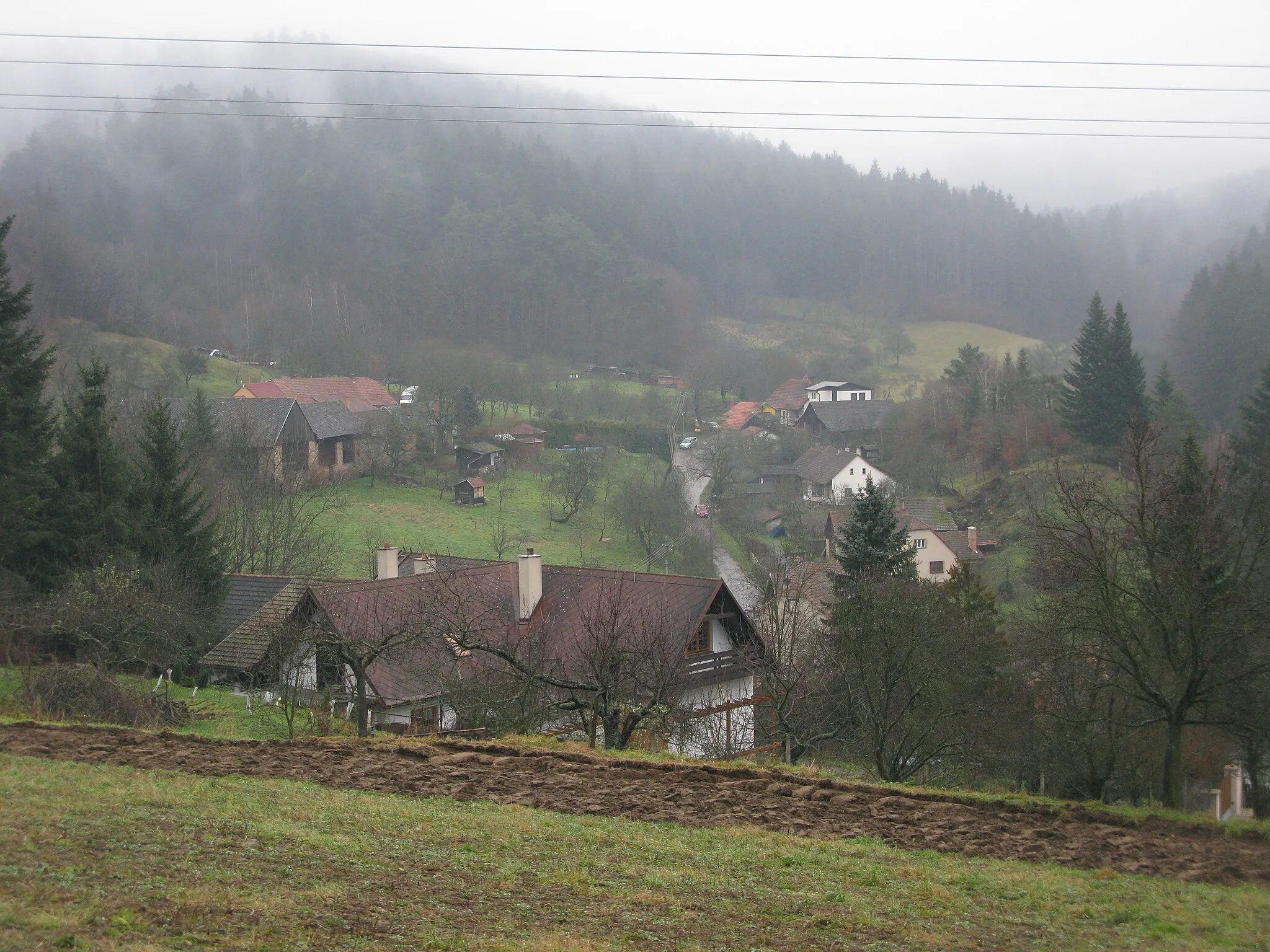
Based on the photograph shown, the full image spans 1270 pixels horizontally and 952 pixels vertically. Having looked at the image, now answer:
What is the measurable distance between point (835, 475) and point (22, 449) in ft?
149

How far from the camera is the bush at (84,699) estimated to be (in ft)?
55.5

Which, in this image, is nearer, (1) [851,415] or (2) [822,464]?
(2) [822,464]

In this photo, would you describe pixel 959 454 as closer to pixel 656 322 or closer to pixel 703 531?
pixel 703 531

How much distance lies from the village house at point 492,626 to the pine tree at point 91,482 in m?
3.88

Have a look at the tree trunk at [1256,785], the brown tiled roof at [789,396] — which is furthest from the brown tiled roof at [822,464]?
the tree trunk at [1256,785]

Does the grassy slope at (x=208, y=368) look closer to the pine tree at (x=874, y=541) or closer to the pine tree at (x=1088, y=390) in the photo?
the pine tree at (x=874, y=541)

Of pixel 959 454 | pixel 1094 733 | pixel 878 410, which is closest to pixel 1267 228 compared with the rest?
pixel 878 410

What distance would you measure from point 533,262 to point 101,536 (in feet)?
253

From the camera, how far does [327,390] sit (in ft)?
Result: 238

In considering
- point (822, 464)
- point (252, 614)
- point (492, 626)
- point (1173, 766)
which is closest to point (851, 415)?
point (822, 464)

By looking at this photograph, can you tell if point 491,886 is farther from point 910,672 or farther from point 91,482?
point 91,482

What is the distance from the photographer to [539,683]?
17141 millimetres

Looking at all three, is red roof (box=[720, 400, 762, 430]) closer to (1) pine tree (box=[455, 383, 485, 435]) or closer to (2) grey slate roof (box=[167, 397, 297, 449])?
(1) pine tree (box=[455, 383, 485, 435])

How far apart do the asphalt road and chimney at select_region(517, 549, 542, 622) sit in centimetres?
1312
